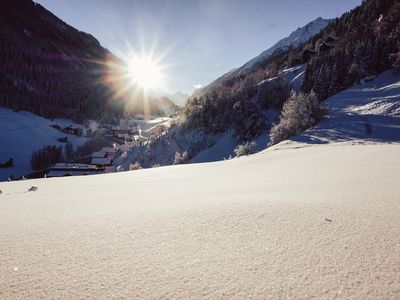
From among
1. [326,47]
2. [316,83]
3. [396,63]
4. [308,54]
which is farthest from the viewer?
[308,54]

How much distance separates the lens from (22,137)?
9419 centimetres

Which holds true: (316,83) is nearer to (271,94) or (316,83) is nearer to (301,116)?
(271,94)

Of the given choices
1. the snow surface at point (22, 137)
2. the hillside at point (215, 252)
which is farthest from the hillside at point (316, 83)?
the snow surface at point (22, 137)

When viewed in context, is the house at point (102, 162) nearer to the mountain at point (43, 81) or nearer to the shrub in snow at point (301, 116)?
the shrub in snow at point (301, 116)

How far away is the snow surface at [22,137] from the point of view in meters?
76.1

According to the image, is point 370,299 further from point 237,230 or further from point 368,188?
point 368,188

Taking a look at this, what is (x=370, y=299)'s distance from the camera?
1418 mm

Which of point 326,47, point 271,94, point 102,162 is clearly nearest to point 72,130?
point 102,162

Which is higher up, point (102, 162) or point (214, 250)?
point (102, 162)

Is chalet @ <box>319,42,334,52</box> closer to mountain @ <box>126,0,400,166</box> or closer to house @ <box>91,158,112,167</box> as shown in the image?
mountain @ <box>126,0,400,166</box>

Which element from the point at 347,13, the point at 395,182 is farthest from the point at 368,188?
the point at 347,13

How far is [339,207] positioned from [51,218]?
4.36 m

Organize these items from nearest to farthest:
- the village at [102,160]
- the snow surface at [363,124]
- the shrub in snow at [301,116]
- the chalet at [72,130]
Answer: the snow surface at [363,124] < the shrub in snow at [301,116] < the village at [102,160] < the chalet at [72,130]

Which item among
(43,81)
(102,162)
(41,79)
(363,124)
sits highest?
(41,79)
